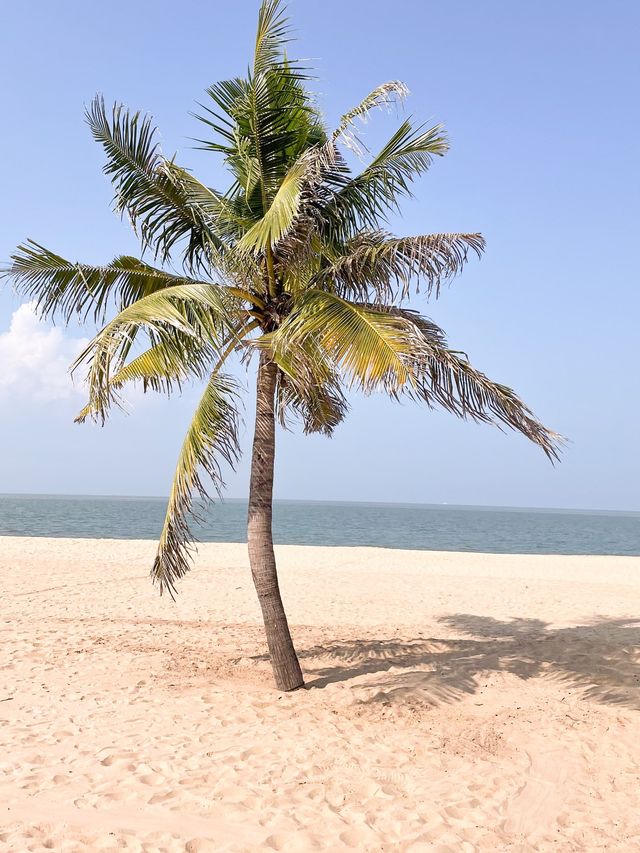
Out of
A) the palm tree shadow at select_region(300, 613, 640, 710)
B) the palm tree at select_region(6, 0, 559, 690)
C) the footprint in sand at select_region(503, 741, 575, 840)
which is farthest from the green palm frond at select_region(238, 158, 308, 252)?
the footprint in sand at select_region(503, 741, 575, 840)

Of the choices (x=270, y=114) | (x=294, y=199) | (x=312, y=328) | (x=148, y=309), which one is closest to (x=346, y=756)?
(x=312, y=328)

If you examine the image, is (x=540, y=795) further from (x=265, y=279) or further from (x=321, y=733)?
(x=265, y=279)

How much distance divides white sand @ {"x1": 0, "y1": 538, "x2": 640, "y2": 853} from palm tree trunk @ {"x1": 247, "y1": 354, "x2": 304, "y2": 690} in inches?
14.3

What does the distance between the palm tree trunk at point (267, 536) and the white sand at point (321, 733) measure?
36cm

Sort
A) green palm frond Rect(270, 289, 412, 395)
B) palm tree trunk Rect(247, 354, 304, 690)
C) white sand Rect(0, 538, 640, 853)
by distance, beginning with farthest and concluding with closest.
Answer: palm tree trunk Rect(247, 354, 304, 690)
green palm frond Rect(270, 289, 412, 395)
white sand Rect(0, 538, 640, 853)

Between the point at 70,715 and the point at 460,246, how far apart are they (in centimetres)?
644

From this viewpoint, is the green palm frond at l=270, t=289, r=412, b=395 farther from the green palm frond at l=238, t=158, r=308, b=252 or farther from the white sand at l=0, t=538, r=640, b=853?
the white sand at l=0, t=538, r=640, b=853

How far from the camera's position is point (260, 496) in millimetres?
7707

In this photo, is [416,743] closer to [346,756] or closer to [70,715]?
[346,756]

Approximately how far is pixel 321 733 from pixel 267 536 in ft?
7.28

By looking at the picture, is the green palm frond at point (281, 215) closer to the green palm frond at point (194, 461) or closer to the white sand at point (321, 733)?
the green palm frond at point (194, 461)

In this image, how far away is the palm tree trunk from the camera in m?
7.68

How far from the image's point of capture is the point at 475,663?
8922 millimetres

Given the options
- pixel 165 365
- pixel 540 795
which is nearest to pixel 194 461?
pixel 165 365
